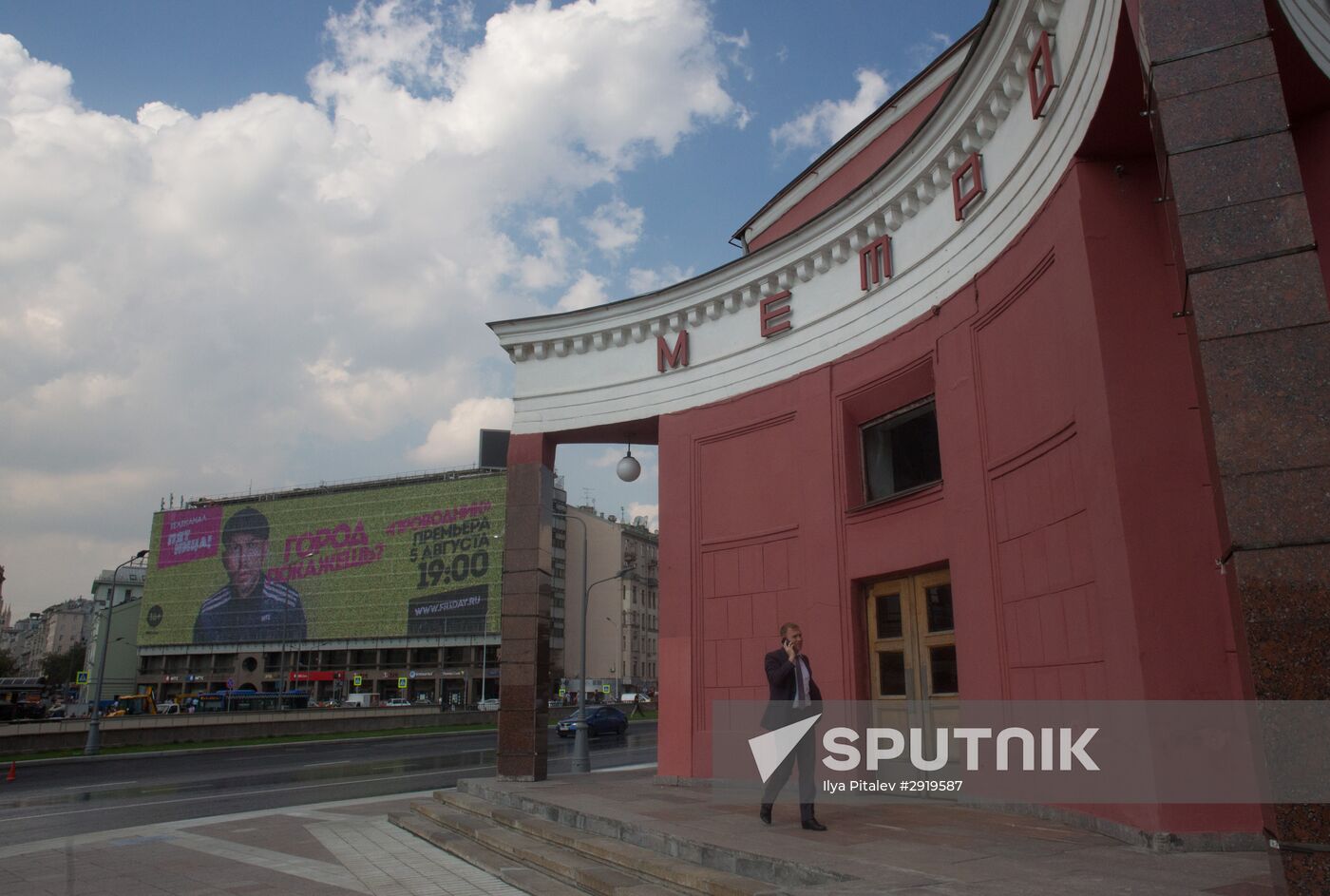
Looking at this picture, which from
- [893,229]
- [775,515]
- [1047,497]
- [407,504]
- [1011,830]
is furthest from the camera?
[407,504]

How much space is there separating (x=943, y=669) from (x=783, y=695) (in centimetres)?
335

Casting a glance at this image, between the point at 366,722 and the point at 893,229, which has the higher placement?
the point at 893,229

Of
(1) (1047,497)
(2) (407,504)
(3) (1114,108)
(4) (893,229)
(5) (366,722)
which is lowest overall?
(5) (366,722)

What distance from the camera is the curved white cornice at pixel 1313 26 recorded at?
20.3 feet

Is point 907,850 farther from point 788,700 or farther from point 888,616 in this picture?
point 888,616

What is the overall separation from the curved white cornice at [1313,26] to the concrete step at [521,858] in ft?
24.2

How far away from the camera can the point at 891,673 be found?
11086 mm

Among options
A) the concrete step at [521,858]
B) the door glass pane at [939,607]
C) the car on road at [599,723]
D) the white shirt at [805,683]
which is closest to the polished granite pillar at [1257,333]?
the white shirt at [805,683]

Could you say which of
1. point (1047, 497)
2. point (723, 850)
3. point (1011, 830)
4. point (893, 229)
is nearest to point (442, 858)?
point (723, 850)

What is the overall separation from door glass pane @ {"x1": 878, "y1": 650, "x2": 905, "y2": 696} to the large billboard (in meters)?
77.4

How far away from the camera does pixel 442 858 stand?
924cm

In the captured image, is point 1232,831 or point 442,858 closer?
point 1232,831

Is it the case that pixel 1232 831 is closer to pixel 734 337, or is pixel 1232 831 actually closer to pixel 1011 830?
pixel 1011 830

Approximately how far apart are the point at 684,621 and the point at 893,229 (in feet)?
20.5
